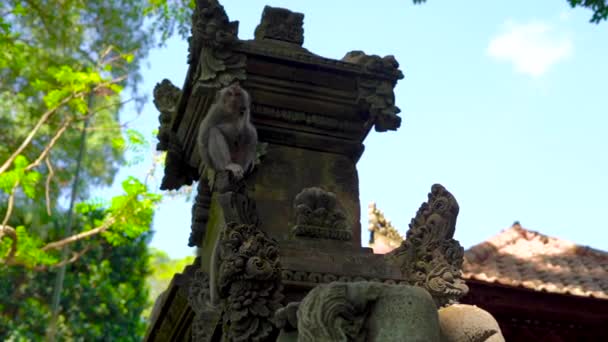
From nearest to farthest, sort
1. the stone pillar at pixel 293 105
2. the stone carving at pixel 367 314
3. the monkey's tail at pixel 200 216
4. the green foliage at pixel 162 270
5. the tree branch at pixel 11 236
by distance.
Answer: the stone carving at pixel 367 314
the stone pillar at pixel 293 105
the monkey's tail at pixel 200 216
the tree branch at pixel 11 236
the green foliage at pixel 162 270

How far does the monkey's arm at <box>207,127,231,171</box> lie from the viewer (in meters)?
5.06

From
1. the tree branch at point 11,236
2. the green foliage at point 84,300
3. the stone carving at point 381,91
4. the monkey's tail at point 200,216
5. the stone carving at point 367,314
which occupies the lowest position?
the stone carving at point 367,314

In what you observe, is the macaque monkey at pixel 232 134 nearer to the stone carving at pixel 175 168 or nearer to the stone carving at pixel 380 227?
the stone carving at pixel 175 168

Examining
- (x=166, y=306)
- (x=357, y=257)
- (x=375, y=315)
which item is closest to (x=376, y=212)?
(x=166, y=306)

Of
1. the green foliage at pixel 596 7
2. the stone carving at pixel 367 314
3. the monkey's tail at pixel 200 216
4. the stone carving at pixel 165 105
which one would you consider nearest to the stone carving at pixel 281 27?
the stone carving at pixel 165 105

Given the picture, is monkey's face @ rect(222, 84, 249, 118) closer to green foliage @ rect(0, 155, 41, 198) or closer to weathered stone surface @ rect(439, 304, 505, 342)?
weathered stone surface @ rect(439, 304, 505, 342)

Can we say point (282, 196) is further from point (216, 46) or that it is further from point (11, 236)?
point (11, 236)

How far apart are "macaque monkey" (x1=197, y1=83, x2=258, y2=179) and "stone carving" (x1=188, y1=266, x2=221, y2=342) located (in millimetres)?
685

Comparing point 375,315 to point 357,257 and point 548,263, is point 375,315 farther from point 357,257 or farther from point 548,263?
point 548,263

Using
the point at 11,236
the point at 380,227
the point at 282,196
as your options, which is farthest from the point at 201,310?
the point at 380,227

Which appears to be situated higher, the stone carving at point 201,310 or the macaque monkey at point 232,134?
the macaque monkey at point 232,134

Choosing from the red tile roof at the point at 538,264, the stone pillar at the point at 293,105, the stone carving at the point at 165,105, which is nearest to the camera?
the stone pillar at the point at 293,105

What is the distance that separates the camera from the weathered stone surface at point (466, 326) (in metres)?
2.91

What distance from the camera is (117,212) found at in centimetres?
1341
